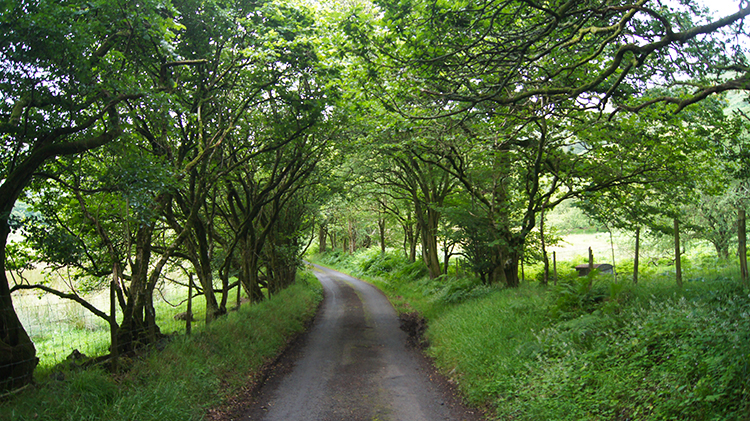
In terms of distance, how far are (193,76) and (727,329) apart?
10269mm

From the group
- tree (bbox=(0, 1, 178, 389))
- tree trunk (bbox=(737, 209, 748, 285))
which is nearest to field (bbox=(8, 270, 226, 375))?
tree (bbox=(0, 1, 178, 389))

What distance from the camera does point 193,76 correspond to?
31.1 ft

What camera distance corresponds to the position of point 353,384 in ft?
28.2

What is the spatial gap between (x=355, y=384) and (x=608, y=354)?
4.75 metres

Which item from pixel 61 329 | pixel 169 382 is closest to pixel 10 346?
pixel 169 382

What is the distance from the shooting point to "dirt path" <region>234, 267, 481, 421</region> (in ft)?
22.9

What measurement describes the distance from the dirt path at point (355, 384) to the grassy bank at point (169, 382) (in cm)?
72

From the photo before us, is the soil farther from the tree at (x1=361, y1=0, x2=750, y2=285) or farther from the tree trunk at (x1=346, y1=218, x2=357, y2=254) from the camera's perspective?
the tree trunk at (x1=346, y1=218, x2=357, y2=254)

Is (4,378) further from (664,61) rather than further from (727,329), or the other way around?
(664,61)

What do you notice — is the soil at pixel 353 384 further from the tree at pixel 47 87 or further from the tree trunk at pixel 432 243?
the tree trunk at pixel 432 243

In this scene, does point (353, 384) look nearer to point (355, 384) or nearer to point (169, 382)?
point (355, 384)

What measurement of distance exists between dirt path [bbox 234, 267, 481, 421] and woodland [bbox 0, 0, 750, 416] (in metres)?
2.89

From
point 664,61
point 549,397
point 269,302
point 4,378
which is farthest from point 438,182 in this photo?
point 4,378

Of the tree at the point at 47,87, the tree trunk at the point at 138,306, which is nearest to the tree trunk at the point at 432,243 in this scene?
the tree trunk at the point at 138,306
